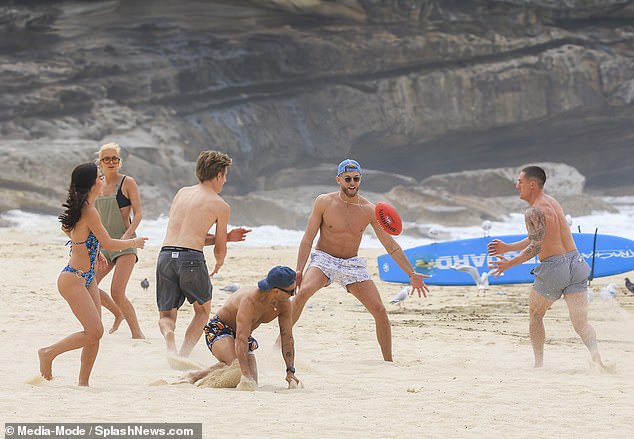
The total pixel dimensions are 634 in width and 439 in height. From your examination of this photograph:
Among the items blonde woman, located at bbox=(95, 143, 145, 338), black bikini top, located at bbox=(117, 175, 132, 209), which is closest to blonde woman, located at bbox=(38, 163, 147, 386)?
blonde woman, located at bbox=(95, 143, 145, 338)

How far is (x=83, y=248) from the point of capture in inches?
199

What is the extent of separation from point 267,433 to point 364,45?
25886 mm

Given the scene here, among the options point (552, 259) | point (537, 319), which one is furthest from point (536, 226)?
point (537, 319)

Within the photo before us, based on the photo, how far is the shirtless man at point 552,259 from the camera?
21.0 ft

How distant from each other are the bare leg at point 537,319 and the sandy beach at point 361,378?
14 cm

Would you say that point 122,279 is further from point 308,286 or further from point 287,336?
point 287,336

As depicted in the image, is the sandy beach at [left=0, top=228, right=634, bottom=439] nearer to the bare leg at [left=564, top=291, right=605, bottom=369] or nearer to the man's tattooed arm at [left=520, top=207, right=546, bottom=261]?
the bare leg at [left=564, top=291, right=605, bottom=369]

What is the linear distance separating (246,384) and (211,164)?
1479mm

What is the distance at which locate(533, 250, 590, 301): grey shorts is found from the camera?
643 centimetres

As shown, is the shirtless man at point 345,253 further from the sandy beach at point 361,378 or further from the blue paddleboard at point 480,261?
the blue paddleboard at point 480,261

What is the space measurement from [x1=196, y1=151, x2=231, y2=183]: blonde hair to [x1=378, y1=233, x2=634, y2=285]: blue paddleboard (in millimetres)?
7272

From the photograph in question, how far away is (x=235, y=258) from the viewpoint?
15.9m

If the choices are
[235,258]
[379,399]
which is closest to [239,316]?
[379,399]

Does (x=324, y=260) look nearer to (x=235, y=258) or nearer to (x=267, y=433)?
(x=267, y=433)
